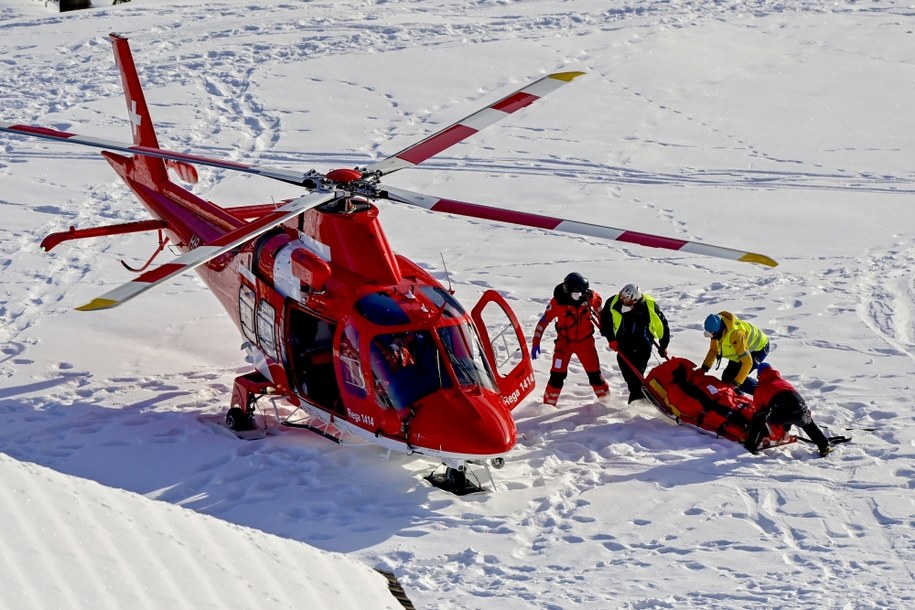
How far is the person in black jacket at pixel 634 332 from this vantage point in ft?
39.2

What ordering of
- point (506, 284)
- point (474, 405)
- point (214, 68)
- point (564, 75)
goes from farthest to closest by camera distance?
1. point (214, 68)
2. point (506, 284)
3. point (564, 75)
4. point (474, 405)

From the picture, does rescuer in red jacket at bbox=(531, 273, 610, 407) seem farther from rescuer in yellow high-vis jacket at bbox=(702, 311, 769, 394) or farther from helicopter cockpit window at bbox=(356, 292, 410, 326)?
helicopter cockpit window at bbox=(356, 292, 410, 326)

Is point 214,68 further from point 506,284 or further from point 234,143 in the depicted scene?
point 506,284

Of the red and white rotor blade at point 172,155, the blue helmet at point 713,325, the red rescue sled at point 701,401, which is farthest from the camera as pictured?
the blue helmet at point 713,325

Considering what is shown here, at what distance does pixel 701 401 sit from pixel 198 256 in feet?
16.2

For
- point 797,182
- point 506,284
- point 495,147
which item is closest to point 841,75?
point 797,182

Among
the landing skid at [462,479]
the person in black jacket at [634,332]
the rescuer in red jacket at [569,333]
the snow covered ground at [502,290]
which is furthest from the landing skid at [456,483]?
the person in black jacket at [634,332]

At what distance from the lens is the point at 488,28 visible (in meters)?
24.3

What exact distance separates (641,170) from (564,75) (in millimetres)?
8570

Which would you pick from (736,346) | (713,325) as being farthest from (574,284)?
(736,346)

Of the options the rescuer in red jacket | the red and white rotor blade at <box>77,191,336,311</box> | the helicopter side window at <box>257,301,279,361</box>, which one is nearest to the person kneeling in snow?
the rescuer in red jacket

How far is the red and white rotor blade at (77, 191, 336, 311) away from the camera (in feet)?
26.1

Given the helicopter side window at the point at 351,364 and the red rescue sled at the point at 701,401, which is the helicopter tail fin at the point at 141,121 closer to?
the helicopter side window at the point at 351,364

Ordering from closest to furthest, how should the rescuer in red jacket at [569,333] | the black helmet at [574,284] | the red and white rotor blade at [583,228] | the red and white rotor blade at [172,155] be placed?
1. the red and white rotor blade at [583,228]
2. the red and white rotor blade at [172,155]
3. the black helmet at [574,284]
4. the rescuer in red jacket at [569,333]
